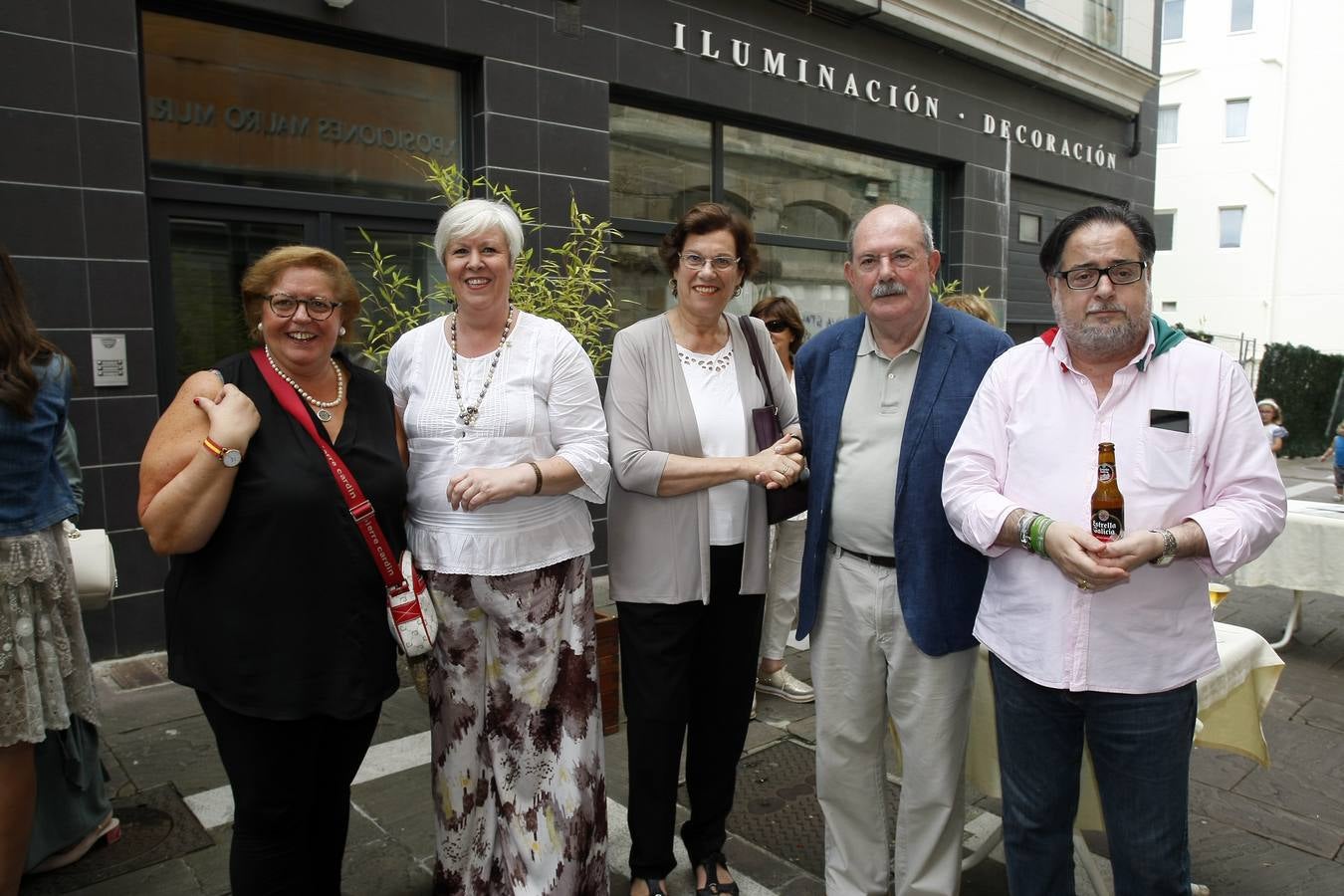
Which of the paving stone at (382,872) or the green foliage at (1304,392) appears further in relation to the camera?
the green foliage at (1304,392)

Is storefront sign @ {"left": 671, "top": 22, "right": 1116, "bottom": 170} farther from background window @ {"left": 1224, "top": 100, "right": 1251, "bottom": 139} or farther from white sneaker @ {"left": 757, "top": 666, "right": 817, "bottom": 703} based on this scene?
background window @ {"left": 1224, "top": 100, "right": 1251, "bottom": 139}

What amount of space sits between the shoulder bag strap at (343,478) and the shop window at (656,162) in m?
5.21

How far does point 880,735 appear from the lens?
2783 millimetres

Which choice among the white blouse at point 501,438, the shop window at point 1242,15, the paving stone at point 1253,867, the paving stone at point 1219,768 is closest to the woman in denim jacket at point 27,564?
the white blouse at point 501,438

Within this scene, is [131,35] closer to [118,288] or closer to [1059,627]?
[118,288]

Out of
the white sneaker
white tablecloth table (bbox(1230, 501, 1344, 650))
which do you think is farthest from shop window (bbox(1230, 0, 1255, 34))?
the white sneaker

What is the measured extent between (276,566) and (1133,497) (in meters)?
2.03

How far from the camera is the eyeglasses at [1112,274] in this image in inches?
84.7

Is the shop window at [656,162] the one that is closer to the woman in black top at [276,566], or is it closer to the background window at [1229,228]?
the woman in black top at [276,566]

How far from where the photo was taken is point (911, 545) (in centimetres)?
254

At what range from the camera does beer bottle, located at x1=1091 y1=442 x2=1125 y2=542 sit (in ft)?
6.80

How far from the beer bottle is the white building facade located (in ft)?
94.3

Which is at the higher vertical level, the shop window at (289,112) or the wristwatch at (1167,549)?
the shop window at (289,112)

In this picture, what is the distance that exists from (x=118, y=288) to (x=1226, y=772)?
5.87 meters
